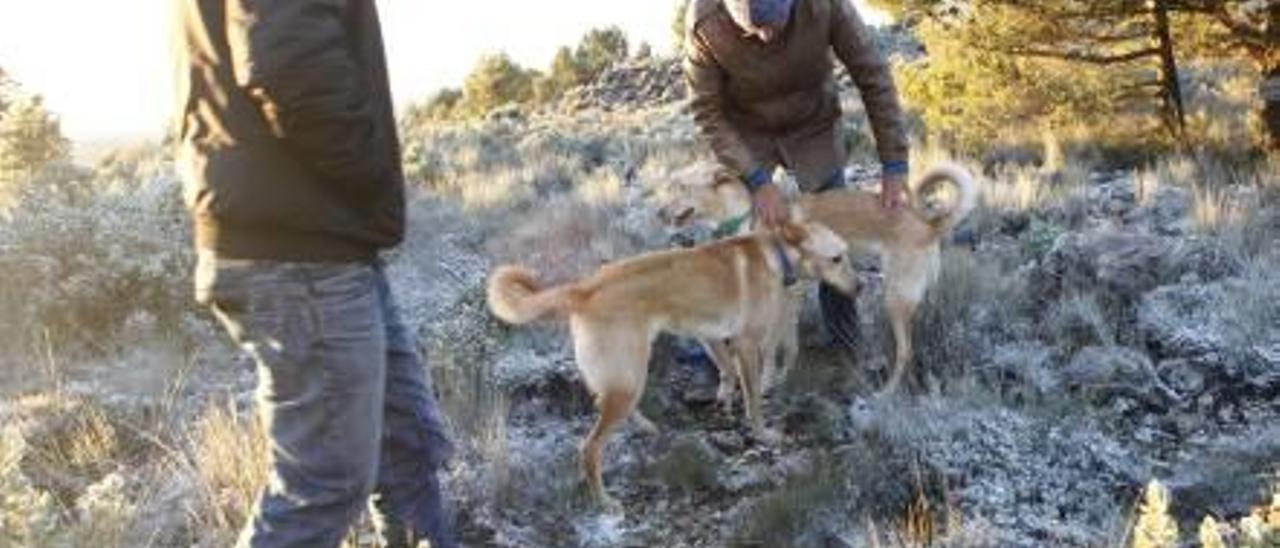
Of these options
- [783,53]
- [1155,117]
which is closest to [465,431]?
[783,53]

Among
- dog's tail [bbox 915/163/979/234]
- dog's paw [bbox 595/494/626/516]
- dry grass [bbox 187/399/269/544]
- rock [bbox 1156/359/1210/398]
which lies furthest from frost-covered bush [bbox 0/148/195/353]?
rock [bbox 1156/359/1210/398]

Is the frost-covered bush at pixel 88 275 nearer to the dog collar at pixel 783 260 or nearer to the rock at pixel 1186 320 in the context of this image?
the dog collar at pixel 783 260

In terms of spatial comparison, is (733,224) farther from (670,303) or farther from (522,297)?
(522,297)

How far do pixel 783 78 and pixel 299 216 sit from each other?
357 centimetres

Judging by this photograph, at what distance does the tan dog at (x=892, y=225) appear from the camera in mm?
7078

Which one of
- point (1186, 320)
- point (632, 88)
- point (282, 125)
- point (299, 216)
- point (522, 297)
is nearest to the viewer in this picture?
point (282, 125)

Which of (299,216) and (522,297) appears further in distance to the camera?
(522,297)

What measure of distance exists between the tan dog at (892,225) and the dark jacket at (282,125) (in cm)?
341

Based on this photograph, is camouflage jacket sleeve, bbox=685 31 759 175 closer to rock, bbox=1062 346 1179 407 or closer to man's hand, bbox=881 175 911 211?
man's hand, bbox=881 175 911 211

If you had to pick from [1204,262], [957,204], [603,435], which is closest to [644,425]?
[603,435]

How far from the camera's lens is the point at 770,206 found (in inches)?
269

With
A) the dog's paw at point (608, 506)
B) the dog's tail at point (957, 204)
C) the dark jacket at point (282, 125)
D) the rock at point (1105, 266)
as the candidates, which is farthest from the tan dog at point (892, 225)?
the dark jacket at point (282, 125)

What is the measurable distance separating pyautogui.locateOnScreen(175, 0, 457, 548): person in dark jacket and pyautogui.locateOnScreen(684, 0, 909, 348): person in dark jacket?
9.88ft

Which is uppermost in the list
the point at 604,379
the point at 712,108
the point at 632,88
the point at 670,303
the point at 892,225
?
the point at 632,88
